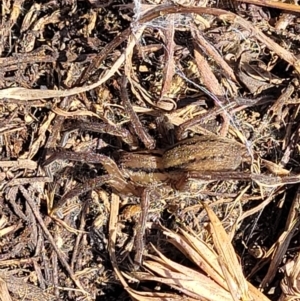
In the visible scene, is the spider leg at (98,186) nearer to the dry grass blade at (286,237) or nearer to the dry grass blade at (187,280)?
the dry grass blade at (187,280)

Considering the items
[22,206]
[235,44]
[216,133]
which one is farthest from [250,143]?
[22,206]

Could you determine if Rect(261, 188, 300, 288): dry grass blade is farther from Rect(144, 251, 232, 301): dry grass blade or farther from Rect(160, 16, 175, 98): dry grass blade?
Rect(160, 16, 175, 98): dry grass blade

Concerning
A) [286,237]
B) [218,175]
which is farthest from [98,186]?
[286,237]

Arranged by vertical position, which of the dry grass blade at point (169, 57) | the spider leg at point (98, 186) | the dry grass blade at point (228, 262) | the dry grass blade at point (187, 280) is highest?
the dry grass blade at point (169, 57)

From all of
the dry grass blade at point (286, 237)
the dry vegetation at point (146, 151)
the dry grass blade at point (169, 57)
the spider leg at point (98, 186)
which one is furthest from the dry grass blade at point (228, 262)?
the dry grass blade at point (169, 57)

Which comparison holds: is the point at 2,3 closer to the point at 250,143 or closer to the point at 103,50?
the point at 103,50

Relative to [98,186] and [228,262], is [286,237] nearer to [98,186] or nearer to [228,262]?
[228,262]

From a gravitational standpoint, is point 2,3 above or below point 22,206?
above

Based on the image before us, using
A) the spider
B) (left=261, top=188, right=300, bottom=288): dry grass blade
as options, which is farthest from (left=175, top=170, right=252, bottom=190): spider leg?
(left=261, top=188, right=300, bottom=288): dry grass blade
